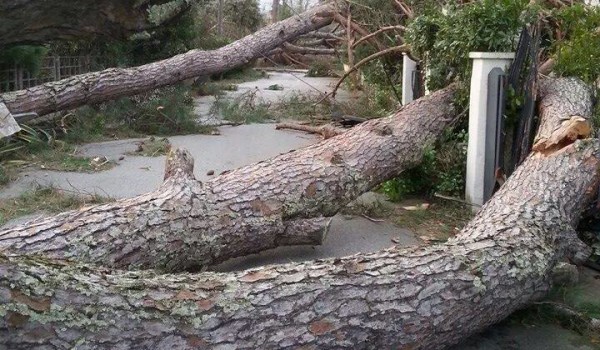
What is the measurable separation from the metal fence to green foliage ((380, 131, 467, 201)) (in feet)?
16.6

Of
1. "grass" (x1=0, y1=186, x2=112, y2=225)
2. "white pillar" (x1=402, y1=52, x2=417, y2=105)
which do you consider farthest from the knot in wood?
"white pillar" (x1=402, y1=52, x2=417, y2=105)

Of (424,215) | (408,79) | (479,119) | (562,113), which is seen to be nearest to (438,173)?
(424,215)

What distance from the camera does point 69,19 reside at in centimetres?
714

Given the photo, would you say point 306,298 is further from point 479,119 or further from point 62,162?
point 62,162

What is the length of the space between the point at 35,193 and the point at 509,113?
147 inches

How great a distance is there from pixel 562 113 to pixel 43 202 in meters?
3.90

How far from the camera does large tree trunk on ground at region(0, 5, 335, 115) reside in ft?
23.2

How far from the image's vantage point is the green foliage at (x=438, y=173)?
5.32 metres

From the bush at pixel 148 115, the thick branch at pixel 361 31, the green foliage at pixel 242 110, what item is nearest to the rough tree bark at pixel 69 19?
the bush at pixel 148 115

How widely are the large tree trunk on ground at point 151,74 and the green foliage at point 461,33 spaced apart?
11.5 feet

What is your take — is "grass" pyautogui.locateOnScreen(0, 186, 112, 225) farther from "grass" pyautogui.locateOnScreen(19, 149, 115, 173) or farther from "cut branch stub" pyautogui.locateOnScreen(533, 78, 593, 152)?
"cut branch stub" pyautogui.locateOnScreen(533, 78, 593, 152)

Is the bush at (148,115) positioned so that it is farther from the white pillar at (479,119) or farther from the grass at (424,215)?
the white pillar at (479,119)

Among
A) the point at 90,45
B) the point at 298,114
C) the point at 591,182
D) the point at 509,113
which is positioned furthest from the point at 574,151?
the point at 90,45

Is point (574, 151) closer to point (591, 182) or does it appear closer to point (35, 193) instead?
point (591, 182)
